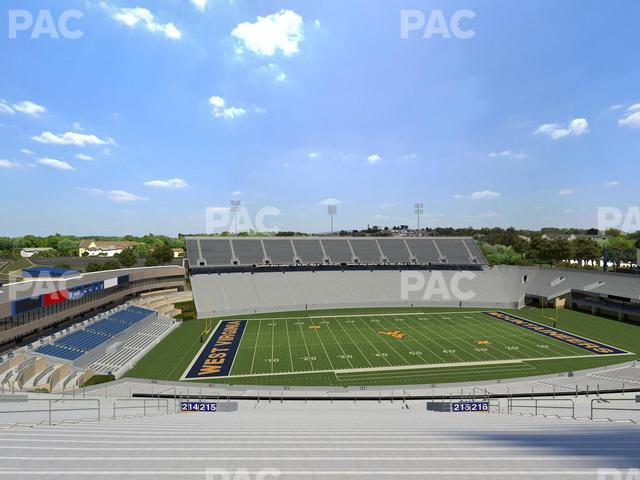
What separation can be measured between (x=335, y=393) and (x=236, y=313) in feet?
83.5

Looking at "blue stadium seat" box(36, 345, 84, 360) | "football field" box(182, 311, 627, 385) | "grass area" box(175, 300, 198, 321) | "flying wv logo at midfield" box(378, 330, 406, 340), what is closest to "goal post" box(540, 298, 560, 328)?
"football field" box(182, 311, 627, 385)

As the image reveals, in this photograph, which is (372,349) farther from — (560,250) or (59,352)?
(560,250)

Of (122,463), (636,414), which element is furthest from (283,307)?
(122,463)

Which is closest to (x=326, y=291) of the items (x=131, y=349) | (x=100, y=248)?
(x=131, y=349)

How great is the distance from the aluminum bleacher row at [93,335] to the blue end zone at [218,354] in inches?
312

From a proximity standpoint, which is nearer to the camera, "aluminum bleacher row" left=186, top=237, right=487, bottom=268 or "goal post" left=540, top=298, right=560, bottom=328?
"goal post" left=540, top=298, right=560, bottom=328

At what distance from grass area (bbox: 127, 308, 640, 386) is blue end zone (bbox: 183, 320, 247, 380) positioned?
2.09 ft

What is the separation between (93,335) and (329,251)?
38.1 m

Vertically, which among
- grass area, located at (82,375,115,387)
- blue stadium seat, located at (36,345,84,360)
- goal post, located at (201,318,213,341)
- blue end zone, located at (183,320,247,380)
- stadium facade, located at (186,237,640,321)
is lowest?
blue end zone, located at (183,320,247,380)

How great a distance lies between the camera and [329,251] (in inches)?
2422

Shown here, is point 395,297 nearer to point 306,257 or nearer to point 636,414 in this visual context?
point 306,257

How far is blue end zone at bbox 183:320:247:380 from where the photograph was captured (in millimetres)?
25141

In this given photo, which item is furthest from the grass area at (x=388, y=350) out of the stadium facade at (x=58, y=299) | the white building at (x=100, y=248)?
the white building at (x=100, y=248)

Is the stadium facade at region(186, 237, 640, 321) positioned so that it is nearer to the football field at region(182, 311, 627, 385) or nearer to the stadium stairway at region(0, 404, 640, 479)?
the football field at region(182, 311, 627, 385)
